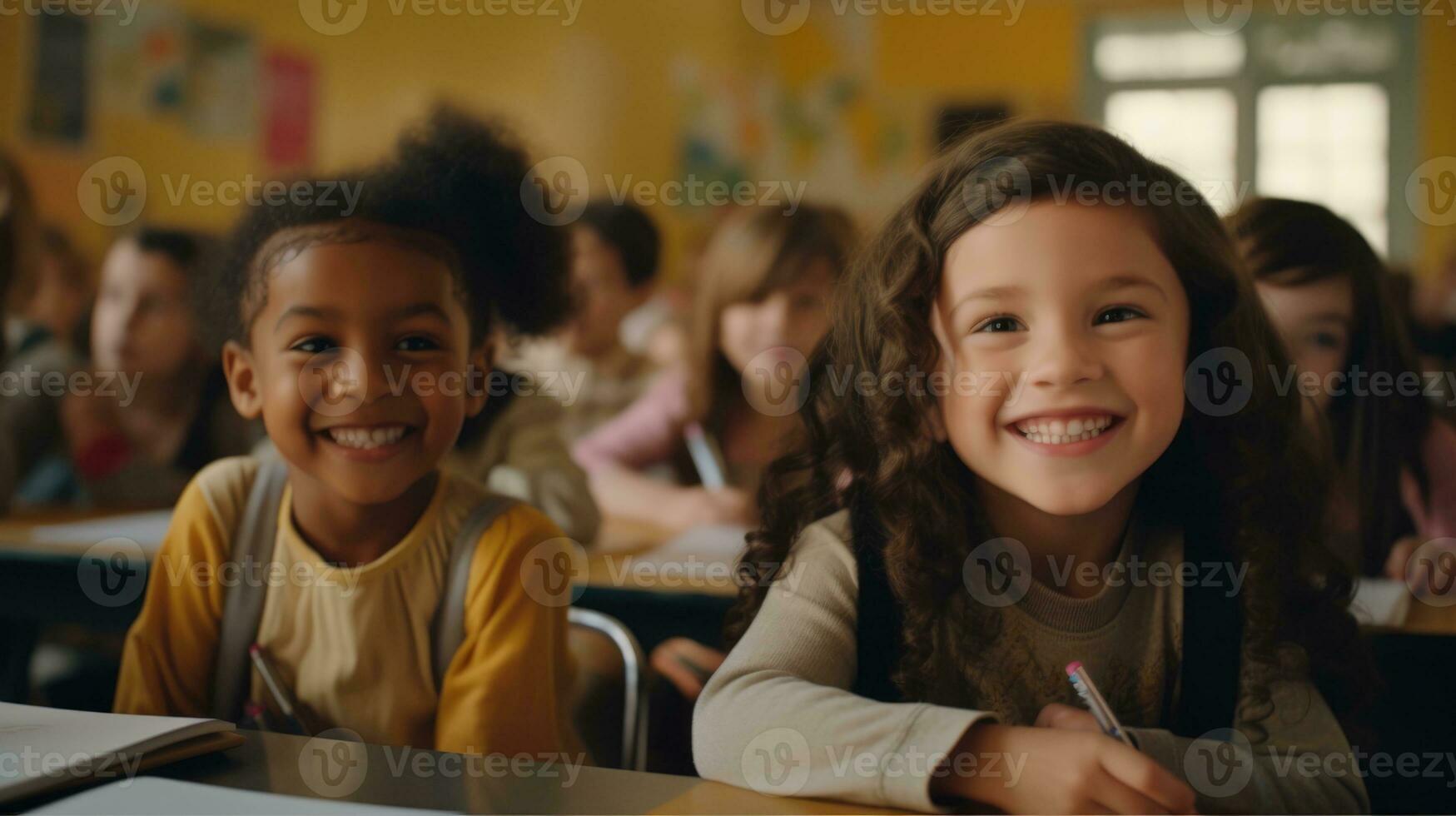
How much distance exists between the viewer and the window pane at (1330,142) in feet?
24.7

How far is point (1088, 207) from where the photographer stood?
942 mm

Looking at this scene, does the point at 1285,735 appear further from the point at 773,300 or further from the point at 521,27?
the point at 521,27

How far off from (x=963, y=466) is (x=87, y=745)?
709mm

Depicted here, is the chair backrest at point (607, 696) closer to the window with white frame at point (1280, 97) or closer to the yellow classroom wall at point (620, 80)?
the yellow classroom wall at point (620, 80)

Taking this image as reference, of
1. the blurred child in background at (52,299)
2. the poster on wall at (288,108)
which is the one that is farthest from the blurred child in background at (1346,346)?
the poster on wall at (288,108)

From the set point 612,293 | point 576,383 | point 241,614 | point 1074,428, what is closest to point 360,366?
point 241,614

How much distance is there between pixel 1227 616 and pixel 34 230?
2.55m

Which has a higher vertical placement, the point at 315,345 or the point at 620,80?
the point at 620,80

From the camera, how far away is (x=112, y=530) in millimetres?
1622

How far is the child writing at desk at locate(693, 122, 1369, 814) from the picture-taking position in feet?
2.99

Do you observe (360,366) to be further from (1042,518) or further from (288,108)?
(288,108)

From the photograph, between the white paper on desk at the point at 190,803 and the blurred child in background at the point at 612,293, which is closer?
the white paper on desk at the point at 190,803

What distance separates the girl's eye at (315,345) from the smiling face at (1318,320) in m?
Result: 1.08

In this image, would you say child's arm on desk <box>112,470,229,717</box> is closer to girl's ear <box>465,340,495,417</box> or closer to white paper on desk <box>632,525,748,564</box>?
girl's ear <box>465,340,495,417</box>
